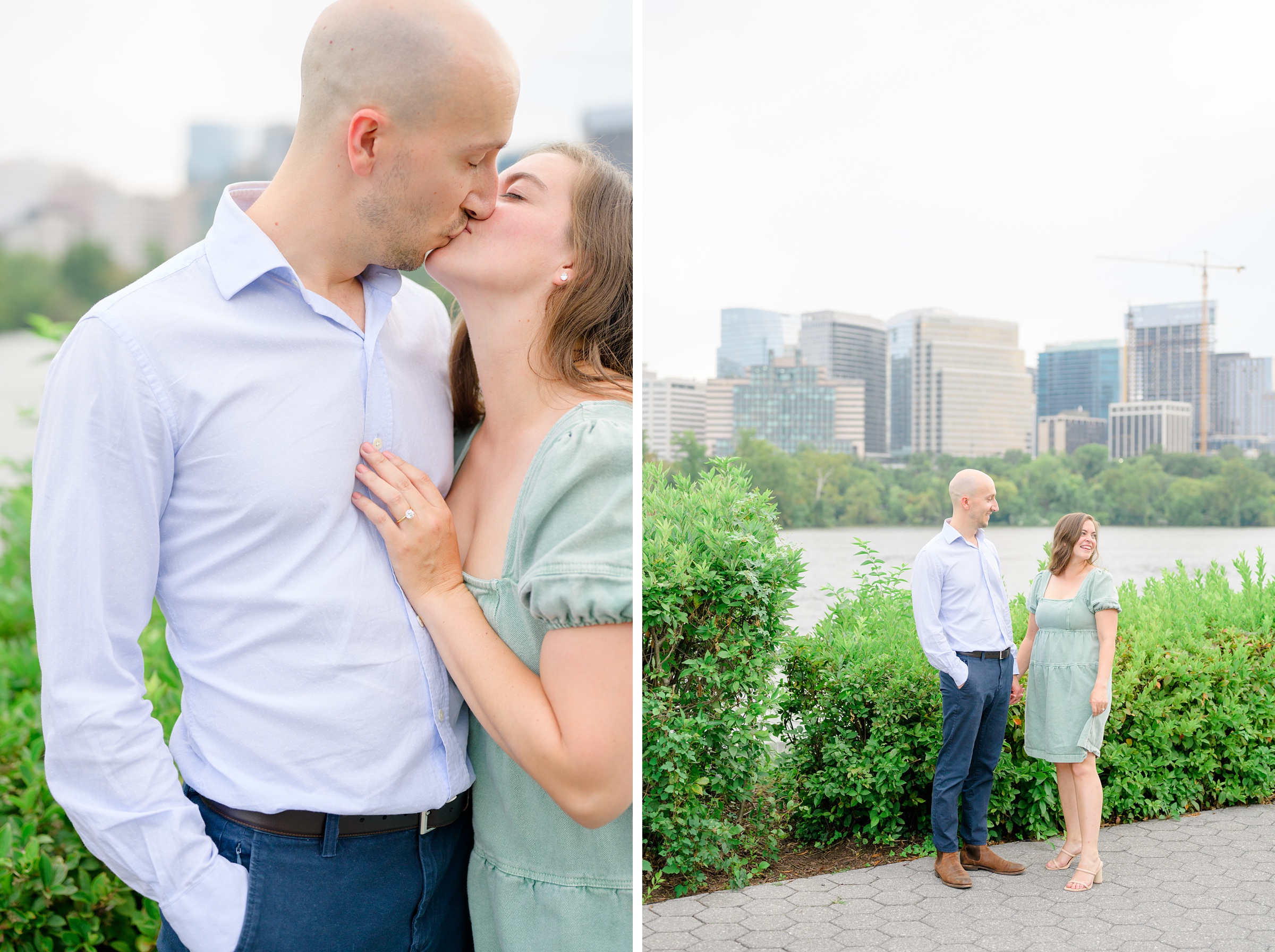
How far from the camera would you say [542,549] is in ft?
4.22

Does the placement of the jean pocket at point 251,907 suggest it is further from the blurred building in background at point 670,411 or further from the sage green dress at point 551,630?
the blurred building in background at point 670,411

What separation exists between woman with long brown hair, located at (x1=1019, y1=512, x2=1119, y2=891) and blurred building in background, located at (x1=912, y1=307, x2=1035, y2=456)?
4.57ft

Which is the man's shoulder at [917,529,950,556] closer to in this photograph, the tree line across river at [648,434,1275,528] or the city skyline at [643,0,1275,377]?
the tree line across river at [648,434,1275,528]

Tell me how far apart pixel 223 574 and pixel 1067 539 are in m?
3.48

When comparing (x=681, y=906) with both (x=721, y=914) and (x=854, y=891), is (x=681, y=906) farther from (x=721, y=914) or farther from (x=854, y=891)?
(x=854, y=891)

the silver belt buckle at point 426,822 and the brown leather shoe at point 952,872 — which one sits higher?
the silver belt buckle at point 426,822

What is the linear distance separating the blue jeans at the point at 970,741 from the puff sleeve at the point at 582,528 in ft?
9.21

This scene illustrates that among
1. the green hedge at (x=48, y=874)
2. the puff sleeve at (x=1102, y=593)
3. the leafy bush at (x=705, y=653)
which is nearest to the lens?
the green hedge at (x=48, y=874)

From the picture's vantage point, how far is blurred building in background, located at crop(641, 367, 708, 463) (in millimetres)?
4352

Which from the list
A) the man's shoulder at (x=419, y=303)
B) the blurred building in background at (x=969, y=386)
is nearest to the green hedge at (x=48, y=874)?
the man's shoulder at (x=419, y=303)

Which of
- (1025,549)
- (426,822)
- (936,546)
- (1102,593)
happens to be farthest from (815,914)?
(426,822)

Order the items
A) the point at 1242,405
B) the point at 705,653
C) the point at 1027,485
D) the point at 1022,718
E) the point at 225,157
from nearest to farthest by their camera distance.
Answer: the point at 225,157 → the point at 705,653 → the point at 1022,718 → the point at 1027,485 → the point at 1242,405

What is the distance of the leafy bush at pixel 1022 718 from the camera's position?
3961 mm

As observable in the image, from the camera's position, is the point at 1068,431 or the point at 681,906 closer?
the point at 681,906
